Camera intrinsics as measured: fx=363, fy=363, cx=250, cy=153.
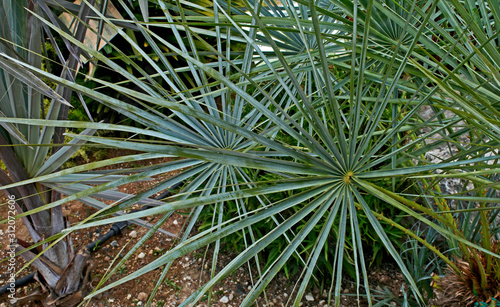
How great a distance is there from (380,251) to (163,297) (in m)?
1.11

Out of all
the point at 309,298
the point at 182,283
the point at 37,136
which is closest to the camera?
the point at 37,136

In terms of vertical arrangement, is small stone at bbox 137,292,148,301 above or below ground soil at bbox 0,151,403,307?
below

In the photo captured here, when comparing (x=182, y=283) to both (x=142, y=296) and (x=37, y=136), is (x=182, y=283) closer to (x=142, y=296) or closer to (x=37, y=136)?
(x=142, y=296)

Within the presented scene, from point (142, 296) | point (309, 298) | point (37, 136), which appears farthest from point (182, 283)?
point (37, 136)

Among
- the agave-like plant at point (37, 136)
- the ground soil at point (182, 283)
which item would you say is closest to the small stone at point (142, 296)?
the ground soil at point (182, 283)

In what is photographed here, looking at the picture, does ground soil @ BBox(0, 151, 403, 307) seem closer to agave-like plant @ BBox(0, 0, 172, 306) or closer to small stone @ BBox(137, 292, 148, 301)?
small stone @ BBox(137, 292, 148, 301)

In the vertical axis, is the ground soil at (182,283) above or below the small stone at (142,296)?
above

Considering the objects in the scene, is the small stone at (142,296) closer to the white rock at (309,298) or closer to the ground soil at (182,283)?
the ground soil at (182,283)

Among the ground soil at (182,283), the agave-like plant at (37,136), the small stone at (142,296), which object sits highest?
the agave-like plant at (37,136)

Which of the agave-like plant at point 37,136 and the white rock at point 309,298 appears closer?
the agave-like plant at point 37,136

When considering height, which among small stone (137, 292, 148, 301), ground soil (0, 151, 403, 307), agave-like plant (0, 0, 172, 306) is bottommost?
small stone (137, 292, 148, 301)

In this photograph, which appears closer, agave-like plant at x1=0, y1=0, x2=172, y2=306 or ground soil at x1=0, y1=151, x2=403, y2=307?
agave-like plant at x1=0, y1=0, x2=172, y2=306

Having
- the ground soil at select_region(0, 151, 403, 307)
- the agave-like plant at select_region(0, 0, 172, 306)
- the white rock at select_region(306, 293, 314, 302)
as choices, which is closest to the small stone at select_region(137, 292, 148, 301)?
the ground soil at select_region(0, 151, 403, 307)

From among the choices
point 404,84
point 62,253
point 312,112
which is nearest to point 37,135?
point 62,253
